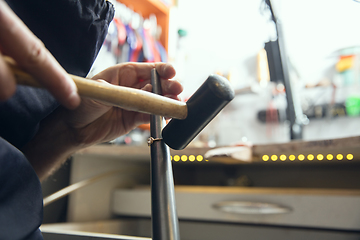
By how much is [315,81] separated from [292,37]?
0.32m

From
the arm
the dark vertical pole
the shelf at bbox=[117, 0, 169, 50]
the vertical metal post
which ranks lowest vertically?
the vertical metal post

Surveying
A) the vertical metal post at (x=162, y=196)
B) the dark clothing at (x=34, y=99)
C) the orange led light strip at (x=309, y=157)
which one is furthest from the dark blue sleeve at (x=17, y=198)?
the orange led light strip at (x=309, y=157)

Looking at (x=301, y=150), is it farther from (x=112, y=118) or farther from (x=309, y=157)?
(x=112, y=118)

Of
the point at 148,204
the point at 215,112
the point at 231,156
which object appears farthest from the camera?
the point at 148,204

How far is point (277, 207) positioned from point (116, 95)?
562 mm

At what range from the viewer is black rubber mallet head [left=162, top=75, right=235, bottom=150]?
0.25m

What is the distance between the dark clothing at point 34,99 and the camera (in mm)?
251

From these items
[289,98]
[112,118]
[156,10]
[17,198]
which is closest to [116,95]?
[17,198]

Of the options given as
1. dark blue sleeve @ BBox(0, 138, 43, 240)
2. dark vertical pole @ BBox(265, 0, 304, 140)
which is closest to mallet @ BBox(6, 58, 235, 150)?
dark blue sleeve @ BBox(0, 138, 43, 240)

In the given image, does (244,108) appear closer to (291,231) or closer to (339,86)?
(339,86)

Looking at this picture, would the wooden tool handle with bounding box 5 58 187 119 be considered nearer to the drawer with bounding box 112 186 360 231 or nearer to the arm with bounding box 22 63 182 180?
the arm with bounding box 22 63 182 180

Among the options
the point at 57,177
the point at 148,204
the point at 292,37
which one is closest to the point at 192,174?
the point at 148,204

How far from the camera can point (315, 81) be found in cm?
167

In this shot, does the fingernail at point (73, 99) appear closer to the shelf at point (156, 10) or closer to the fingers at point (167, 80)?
the fingers at point (167, 80)
